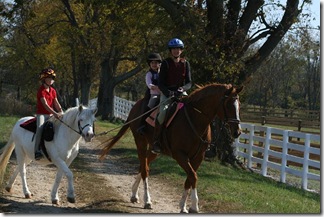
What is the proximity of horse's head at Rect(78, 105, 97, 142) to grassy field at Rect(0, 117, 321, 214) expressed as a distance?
103 inches

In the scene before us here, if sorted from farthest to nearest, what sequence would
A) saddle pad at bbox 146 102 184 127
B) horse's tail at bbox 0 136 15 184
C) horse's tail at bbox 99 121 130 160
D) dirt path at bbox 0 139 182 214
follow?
horse's tail at bbox 99 121 130 160, horse's tail at bbox 0 136 15 184, saddle pad at bbox 146 102 184 127, dirt path at bbox 0 139 182 214

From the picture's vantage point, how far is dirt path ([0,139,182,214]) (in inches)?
337

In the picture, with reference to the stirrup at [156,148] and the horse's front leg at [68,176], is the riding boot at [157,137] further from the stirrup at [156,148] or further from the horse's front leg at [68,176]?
the horse's front leg at [68,176]

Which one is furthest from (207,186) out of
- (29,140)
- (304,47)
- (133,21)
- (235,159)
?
(133,21)

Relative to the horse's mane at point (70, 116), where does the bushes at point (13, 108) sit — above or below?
below

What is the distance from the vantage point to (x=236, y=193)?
11242mm

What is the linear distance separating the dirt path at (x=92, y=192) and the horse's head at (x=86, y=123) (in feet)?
4.18

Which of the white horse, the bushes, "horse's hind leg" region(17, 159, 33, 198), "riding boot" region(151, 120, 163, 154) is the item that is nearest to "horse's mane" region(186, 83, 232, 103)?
"riding boot" region(151, 120, 163, 154)

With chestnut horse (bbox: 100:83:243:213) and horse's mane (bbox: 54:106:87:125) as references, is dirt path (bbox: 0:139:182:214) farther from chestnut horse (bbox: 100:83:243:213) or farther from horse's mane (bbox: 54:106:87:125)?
horse's mane (bbox: 54:106:87:125)

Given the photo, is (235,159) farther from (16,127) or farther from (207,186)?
(16,127)

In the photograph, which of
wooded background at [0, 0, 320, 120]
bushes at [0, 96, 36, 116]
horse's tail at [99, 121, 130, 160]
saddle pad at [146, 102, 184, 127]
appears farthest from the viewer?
bushes at [0, 96, 36, 116]

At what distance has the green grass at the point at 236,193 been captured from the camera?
9.72 meters

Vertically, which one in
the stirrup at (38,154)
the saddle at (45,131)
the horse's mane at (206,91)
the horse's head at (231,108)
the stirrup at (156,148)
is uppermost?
the horse's mane at (206,91)

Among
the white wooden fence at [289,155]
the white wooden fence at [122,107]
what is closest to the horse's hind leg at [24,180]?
the white wooden fence at [289,155]
